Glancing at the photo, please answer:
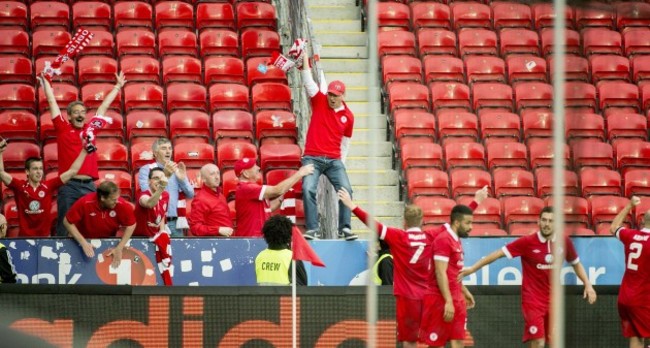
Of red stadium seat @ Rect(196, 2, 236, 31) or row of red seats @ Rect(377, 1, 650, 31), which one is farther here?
row of red seats @ Rect(377, 1, 650, 31)

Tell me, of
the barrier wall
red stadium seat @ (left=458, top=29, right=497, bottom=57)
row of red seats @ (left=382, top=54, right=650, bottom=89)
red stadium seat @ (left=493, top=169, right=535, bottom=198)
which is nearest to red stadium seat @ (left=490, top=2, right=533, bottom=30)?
red stadium seat @ (left=458, top=29, right=497, bottom=57)

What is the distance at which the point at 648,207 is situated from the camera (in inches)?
550

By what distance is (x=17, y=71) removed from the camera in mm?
15008

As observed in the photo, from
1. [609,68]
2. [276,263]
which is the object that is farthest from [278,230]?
[609,68]

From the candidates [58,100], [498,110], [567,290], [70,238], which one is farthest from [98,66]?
[567,290]

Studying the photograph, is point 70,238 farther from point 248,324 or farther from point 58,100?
point 58,100

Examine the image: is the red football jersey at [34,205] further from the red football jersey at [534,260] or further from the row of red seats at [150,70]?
the red football jersey at [534,260]

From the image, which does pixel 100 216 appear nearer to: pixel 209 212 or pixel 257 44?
pixel 209 212

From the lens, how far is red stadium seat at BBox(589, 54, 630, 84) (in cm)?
1605

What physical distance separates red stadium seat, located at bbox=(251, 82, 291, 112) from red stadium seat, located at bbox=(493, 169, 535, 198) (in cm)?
264

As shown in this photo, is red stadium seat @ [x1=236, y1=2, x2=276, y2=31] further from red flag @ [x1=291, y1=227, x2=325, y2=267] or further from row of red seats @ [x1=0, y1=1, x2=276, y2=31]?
red flag @ [x1=291, y1=227, x2=325, y2=267]

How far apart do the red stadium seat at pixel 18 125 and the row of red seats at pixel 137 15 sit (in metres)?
2.09

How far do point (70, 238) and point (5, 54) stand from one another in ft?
14.7

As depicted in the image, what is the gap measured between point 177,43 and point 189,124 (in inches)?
71.6
